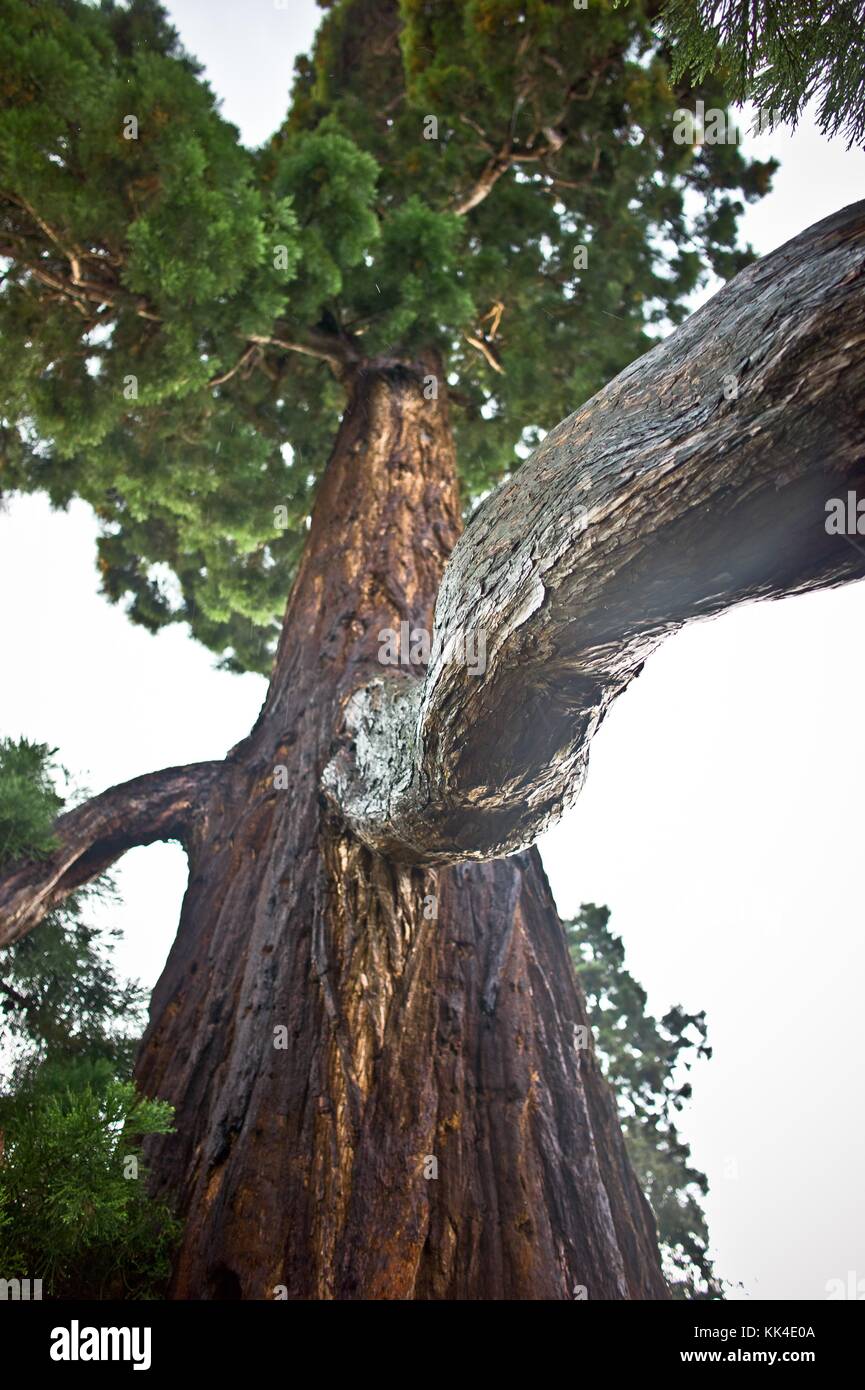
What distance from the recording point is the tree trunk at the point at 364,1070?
1964 millimetres

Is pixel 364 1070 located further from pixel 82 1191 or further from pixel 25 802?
pixel 25 802

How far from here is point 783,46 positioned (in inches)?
56.6

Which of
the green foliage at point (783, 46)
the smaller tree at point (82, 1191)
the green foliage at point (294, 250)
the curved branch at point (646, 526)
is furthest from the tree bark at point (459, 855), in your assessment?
the green foliage at point (294, 250)

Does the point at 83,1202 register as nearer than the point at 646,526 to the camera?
No

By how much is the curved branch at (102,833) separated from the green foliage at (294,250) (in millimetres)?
2340

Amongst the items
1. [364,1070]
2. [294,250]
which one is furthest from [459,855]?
[294,250]

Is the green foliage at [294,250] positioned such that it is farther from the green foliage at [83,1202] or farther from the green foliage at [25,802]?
the green foliage at [83,1202]

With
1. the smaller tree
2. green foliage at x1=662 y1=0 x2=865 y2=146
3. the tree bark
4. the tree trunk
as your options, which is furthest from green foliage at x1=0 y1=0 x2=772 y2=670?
the smaller tree

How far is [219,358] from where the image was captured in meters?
4.85

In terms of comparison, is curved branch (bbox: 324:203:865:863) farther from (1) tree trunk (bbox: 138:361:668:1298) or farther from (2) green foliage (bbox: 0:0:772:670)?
(2) green foliage (bbox: 0:0:772:670)

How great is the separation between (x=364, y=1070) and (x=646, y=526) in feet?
5.63
